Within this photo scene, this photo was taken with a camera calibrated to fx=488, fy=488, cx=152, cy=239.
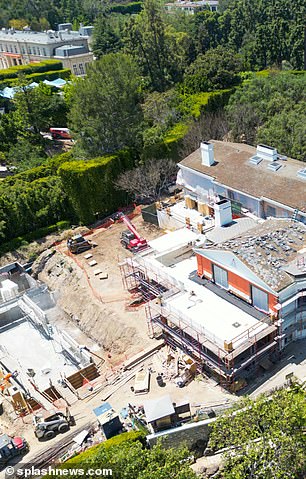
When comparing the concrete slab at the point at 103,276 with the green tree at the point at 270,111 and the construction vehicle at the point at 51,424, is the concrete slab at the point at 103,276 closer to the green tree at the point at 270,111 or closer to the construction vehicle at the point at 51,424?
the construction vehicle at the point at 51,424

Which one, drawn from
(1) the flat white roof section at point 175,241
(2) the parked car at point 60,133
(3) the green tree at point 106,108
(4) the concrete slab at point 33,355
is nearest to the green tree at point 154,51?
(2) the parked car at point 60,133

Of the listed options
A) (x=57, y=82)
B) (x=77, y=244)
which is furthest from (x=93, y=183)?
(x=57, y=82)

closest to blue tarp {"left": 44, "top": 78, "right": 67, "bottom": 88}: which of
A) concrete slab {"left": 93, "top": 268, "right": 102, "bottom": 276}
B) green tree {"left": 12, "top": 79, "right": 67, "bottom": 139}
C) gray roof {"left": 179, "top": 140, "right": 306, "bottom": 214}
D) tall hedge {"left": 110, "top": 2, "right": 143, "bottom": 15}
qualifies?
green tree {"left": 12, "top": 79, "right": 67, "bottom": 139}

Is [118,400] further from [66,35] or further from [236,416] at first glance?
[66,35]

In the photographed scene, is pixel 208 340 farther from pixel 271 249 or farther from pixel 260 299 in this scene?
pixel 271 249

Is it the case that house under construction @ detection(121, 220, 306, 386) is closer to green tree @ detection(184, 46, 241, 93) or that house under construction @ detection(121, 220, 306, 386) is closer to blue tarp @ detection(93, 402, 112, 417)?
blue tarp @ detection(93, 402, 112, 417)
